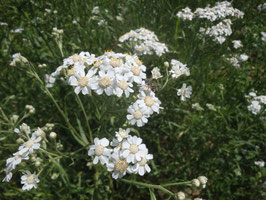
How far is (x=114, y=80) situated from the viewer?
1.86m

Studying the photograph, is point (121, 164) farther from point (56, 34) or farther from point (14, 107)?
point (14, 107)

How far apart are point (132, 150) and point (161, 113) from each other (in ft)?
5.04

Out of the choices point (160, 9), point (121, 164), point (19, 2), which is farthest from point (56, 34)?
point (160, 9)

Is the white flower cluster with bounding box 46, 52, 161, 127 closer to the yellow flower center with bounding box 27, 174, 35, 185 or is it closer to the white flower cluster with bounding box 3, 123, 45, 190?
the white flower cluster with bounding box 3, 123, 45, 190

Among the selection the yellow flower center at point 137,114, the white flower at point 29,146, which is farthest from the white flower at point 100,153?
the white flower at point 29,146

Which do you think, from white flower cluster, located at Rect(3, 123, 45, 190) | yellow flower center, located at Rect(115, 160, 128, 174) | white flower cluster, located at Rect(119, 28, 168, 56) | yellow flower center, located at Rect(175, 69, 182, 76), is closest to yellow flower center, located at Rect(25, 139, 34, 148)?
white flower cluster, located at Rect(3, 123, 45, 190)

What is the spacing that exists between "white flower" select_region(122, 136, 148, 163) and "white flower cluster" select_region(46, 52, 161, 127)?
18 centimetres

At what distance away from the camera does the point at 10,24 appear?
423cm

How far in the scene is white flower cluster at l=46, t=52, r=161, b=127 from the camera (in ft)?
6.11

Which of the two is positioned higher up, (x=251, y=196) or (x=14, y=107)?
(x=14, y=107)

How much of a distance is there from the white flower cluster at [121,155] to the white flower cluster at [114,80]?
0.20 meters

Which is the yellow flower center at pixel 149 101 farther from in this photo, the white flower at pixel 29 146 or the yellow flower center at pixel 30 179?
the yellow flower center at pixel 30 179

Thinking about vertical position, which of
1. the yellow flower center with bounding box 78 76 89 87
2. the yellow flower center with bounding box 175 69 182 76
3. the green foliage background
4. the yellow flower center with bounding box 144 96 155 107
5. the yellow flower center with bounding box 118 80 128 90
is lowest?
the green foliage background

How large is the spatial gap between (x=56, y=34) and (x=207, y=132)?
2797 mm
